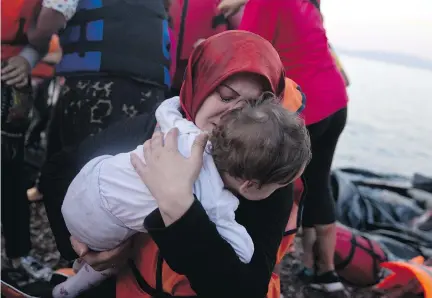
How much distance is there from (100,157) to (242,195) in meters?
0.40

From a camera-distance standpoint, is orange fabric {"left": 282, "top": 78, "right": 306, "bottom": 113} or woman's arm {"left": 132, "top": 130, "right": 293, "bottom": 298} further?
orange fabric {"left": 282, "top": 78, "right": 306, "bottom": 113}

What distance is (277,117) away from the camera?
1.15 meters

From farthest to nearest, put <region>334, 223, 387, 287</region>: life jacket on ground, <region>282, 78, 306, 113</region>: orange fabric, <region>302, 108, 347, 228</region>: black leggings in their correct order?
<region>334, 223, 387, 287</region>: life jacket on ground, <region>302, 108, 347, 228</region>: black leggings, <region>282, 78, 306, 113</region>: orange fabric

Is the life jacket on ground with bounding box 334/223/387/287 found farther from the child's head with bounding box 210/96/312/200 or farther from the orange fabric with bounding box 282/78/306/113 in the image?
the child's head with bounding box 210/96/312/200

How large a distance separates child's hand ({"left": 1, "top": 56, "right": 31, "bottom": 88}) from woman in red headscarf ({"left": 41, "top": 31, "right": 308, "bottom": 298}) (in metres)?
0.81

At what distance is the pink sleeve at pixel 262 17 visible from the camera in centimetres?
201

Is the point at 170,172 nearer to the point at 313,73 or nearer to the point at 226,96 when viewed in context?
the point at 226,96

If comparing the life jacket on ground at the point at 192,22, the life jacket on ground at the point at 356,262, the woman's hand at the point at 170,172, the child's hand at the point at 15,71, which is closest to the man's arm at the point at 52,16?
the child's hand at the point at 15,71

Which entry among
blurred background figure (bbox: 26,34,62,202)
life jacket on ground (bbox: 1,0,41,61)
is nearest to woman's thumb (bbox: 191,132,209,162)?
life jacket on ground (bbox: 1,0,41,61)

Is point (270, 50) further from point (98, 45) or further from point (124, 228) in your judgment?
point (98, 45)

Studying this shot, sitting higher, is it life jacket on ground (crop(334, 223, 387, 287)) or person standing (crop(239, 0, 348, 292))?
person standing (crop(239, 0, 348, 292))

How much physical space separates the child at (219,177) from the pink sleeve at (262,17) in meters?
0.79

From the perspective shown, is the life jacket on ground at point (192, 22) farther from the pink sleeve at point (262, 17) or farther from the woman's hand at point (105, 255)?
the woman's hand at point (105, 255)

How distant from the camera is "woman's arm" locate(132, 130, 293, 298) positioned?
3.75ft
